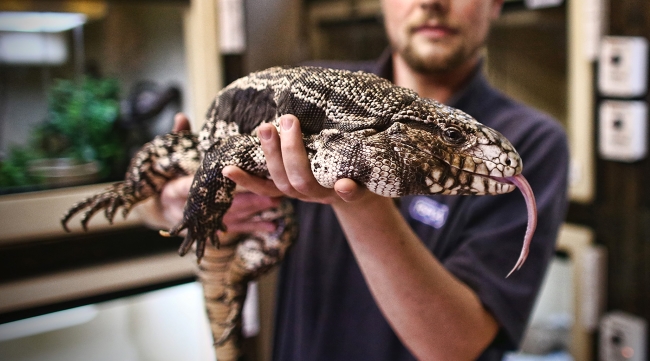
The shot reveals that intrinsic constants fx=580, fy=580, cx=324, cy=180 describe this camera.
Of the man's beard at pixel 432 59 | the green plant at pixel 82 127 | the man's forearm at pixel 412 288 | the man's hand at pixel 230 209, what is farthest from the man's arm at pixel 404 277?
the green plant at pixel 82 127

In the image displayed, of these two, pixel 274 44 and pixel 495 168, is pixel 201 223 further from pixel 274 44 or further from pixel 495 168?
pixel 274 44

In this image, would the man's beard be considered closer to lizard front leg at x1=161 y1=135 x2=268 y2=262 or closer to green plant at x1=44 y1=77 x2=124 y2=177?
lizard front leg at x1=161 y1=135 x2=268 y2=262

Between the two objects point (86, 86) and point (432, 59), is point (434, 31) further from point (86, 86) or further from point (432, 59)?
point (86, 86)

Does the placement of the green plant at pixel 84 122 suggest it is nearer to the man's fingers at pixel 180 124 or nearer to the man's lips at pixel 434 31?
the man's fingers at pixel 180 124

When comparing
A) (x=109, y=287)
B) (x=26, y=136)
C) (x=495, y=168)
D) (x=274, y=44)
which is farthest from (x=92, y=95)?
(x=495, y=168)

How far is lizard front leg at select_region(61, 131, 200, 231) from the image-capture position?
122 cm

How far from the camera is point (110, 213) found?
1.24 m

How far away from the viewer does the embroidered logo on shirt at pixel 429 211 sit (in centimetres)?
149

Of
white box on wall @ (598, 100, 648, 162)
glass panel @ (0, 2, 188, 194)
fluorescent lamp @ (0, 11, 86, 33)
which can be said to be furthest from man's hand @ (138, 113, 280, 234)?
white box on wall @ (598, 100, 648, 162)

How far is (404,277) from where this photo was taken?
118 cm

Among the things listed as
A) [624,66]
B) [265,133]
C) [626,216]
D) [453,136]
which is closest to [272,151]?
[265,133]

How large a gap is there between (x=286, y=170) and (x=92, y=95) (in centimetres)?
184

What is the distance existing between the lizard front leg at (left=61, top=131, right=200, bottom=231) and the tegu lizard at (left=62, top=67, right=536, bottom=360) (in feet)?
0.46

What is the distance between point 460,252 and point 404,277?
278mm
